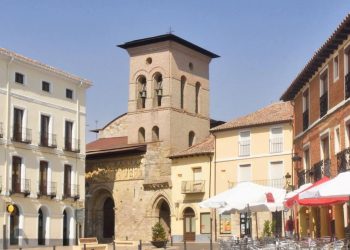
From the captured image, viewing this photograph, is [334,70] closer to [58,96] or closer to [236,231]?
[236,231]

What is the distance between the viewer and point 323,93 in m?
28.2

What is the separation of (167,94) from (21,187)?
1573 cm

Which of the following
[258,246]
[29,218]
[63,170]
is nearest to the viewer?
[258,246]

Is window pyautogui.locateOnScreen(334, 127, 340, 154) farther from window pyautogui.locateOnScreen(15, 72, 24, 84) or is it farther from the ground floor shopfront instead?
window pyautogui.locateOnScreen(15, 72, 24, 84)

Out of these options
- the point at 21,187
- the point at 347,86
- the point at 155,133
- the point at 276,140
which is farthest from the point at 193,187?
the point at 347,86

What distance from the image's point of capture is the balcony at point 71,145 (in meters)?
49.6

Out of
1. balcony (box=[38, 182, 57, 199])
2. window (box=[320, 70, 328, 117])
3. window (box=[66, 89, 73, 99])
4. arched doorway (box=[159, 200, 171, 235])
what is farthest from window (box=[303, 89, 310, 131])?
arched doorway (box=[159, 200, 171, 235])

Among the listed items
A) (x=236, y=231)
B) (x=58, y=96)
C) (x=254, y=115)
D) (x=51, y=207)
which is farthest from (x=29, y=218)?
(x=254, y=115)

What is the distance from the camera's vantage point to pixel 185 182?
5103 centimetres

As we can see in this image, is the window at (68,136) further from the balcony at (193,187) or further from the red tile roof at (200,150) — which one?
the balcony at (193,187)

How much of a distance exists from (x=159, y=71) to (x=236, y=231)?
15378 mm

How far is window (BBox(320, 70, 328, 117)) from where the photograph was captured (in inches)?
1088

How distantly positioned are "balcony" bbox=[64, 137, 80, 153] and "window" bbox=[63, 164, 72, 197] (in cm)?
118

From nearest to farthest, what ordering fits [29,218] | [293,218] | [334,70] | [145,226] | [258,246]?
[258,246] → [334,70] → [293,218] → [29,218] → [145,226]
